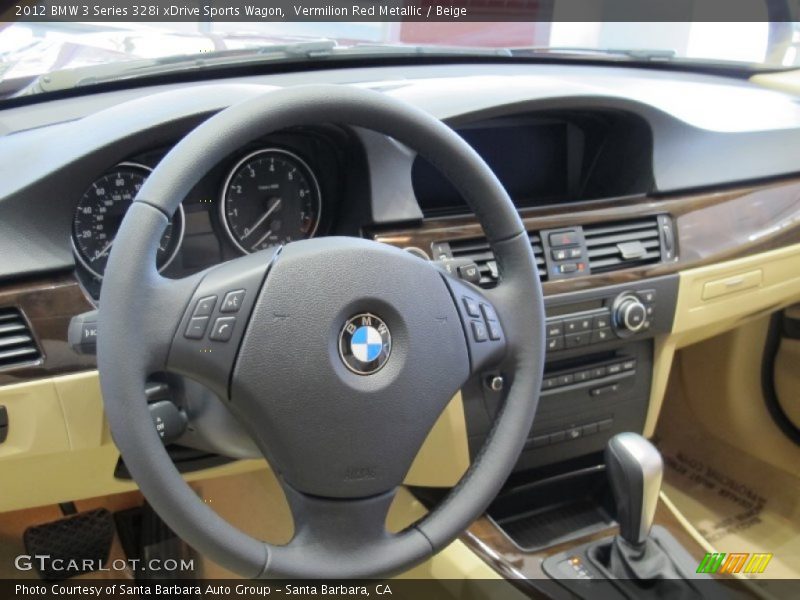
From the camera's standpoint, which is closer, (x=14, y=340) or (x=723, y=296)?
(x=14, y=340)

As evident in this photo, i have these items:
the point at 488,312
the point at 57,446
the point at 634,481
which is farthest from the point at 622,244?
the point at 57,446

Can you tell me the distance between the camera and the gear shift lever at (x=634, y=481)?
1.24 meters

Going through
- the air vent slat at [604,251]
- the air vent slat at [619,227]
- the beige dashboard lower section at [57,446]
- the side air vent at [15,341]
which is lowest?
the beige dashboard lower section at [57,446]

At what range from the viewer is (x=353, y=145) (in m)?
1.12

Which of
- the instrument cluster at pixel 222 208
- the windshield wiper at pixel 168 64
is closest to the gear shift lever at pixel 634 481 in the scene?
the instrument cluster at pixel 222 208

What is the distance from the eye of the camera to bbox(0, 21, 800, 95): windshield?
129 cm

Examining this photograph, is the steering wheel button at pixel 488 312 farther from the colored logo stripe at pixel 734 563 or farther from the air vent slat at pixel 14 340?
the colored logo stripe at pixel 734 563

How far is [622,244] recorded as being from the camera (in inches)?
55.2

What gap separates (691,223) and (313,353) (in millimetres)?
957

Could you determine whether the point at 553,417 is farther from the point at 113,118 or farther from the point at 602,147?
the point at 113,118

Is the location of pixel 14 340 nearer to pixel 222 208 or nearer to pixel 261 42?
pixel 222 208

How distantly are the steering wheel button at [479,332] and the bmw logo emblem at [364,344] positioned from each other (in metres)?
0.12

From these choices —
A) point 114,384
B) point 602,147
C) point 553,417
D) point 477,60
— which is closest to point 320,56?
point 477,60

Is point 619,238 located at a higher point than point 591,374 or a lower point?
higher
